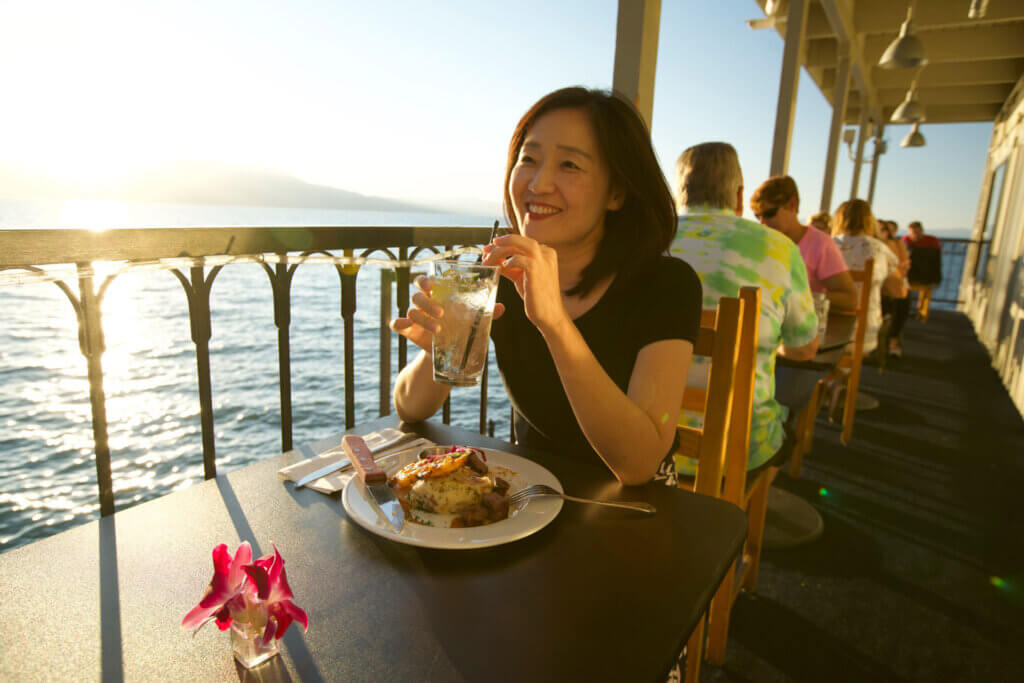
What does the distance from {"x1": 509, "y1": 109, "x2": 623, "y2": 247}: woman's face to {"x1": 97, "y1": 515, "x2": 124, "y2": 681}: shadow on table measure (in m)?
0.93

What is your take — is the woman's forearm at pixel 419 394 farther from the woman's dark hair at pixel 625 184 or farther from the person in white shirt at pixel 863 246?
the person in white shirt at pixel 863 246

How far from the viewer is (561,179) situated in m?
1.25

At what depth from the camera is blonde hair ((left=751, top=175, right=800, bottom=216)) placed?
3129 mm

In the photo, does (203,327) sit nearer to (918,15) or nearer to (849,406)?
(849,406)

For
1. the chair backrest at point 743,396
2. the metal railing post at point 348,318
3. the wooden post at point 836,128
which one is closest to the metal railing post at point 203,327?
the metal railing post at point 348,318

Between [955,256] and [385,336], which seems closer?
[385,336]

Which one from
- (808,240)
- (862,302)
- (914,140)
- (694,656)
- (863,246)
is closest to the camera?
(694,656)

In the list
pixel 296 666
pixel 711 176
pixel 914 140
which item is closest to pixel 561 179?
pixel 296 666

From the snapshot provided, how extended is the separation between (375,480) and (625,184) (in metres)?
0.88

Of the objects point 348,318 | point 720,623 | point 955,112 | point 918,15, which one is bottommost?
point 720,623

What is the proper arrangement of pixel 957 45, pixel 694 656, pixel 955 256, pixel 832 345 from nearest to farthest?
pixel 694 656 → pixel 832 345 → pixel 957 45 → pixel 955 256

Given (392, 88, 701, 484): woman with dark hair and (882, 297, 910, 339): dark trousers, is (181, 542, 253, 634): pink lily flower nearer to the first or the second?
(392, 88, 701, 484): woman with dark hair

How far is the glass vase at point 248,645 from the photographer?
1.66 ft

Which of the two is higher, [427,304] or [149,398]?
[427,304]
